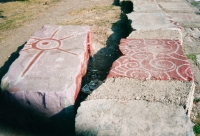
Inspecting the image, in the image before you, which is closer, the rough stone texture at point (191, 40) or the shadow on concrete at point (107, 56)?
the shadow on concrete at point (107, 56)

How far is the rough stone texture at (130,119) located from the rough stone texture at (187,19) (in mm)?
2539

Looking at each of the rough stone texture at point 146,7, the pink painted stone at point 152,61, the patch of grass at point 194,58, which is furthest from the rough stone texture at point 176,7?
the pink painted stone at point 152,61

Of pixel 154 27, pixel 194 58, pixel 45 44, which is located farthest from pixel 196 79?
pixel 45 44

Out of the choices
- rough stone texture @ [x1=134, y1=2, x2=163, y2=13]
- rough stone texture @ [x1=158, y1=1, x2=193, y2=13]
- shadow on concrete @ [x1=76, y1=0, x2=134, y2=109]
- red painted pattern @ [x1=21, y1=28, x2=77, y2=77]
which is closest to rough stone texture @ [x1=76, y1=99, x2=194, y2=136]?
shadow on concrete @ [x1=76, y1=0, x2=134, y2=109]

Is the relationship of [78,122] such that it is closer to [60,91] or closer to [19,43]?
[60,91]

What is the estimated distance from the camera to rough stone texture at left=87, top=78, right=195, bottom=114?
1.50 meters

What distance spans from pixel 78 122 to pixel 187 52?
1.96 meters

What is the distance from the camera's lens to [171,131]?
126 cm

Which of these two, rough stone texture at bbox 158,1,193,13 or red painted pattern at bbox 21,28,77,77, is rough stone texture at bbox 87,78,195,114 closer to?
red painted pattern at bbox 21,28,77,77

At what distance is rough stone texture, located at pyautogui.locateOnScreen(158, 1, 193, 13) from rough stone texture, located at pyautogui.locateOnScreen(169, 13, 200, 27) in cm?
19

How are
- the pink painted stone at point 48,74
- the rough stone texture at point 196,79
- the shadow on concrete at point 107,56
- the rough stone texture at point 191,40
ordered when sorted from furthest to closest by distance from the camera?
1. the rough stone texture at point 191,40
2. the shadow on concrete at point 107,56
3. the rough stone texture at point 196,79
4. the pink painted stone at point 48,74

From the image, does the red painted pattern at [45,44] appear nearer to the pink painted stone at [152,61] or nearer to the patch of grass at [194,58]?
the pink painted stone at [152,61]

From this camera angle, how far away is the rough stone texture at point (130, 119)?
4.17ft

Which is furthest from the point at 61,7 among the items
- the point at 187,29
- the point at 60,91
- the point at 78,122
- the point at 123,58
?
the point at 78,122
